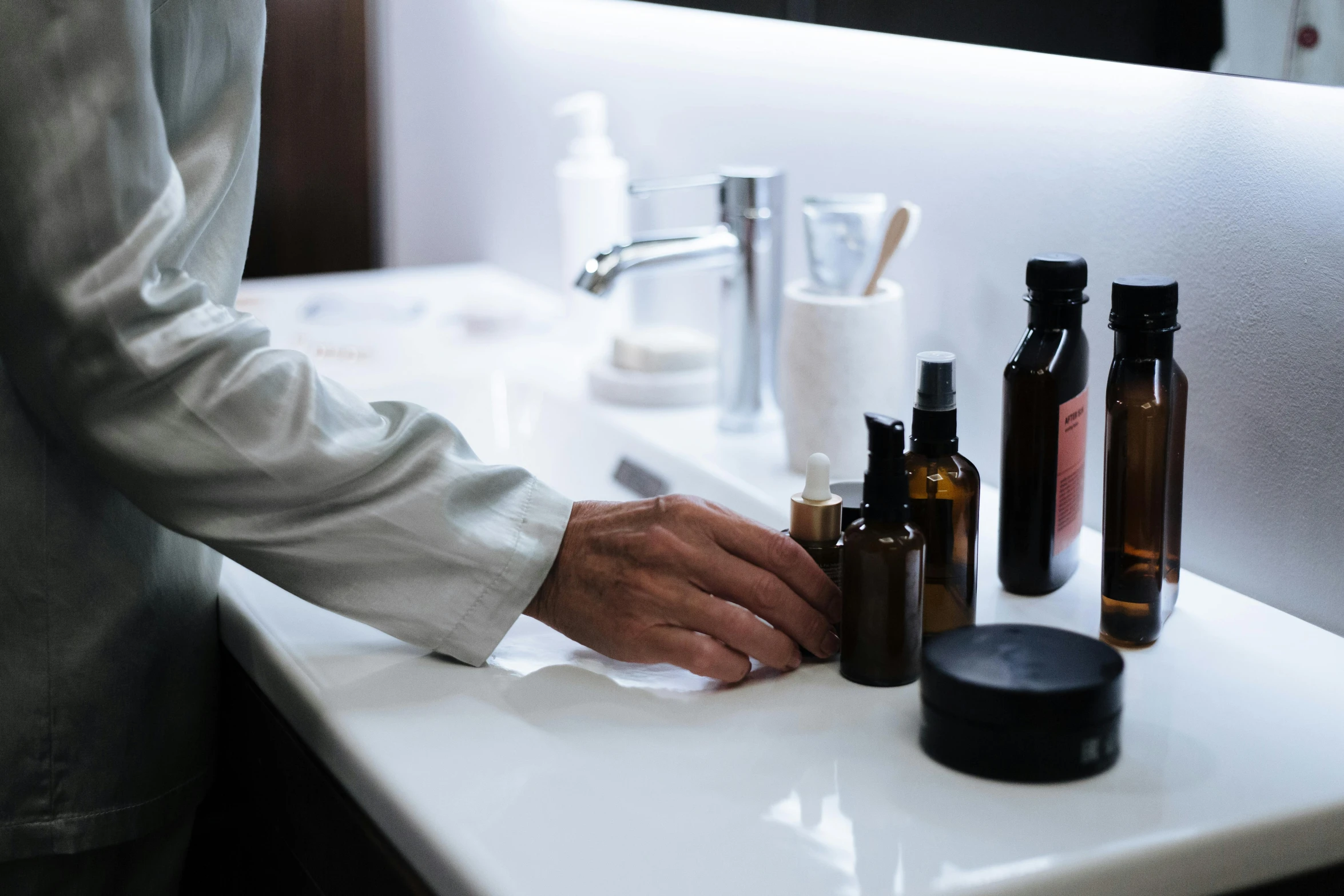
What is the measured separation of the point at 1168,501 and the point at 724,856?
394 millimetres

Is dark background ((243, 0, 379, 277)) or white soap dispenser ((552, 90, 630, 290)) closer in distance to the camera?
white soap dispenser ((552, 90, 630, 290))

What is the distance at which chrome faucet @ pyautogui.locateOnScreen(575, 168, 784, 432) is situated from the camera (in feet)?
4.17

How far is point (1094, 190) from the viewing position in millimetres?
991

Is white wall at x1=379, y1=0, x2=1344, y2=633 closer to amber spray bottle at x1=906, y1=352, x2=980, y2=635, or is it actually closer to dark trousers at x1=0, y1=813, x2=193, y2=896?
amber spray bottle at x1=906, y1=352, x2=980, y2=635

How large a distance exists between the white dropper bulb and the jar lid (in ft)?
0.45

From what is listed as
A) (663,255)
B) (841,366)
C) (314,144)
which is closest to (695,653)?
(841,366)

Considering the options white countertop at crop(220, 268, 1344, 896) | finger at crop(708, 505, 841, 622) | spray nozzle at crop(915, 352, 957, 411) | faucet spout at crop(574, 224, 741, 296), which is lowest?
white countertop at crop(220, 268, 1344, 896)

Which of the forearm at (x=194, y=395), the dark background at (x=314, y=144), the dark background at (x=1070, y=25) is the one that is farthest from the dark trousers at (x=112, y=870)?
the dark background at (x=314, y=144)

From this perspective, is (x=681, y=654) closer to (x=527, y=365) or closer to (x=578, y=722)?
(x=578, y=722)

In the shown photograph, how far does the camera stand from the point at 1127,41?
83cm

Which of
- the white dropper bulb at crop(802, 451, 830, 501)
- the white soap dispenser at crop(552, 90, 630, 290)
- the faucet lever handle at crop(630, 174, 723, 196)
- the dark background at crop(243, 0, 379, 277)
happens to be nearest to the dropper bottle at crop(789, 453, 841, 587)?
the white dropper bulb at crop(802, 451, 830, 501)

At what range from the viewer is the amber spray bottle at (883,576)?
72 cm

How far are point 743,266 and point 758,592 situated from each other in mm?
591

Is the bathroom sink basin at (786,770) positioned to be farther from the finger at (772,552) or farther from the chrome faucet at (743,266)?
the chrome faucet at (743,266)
